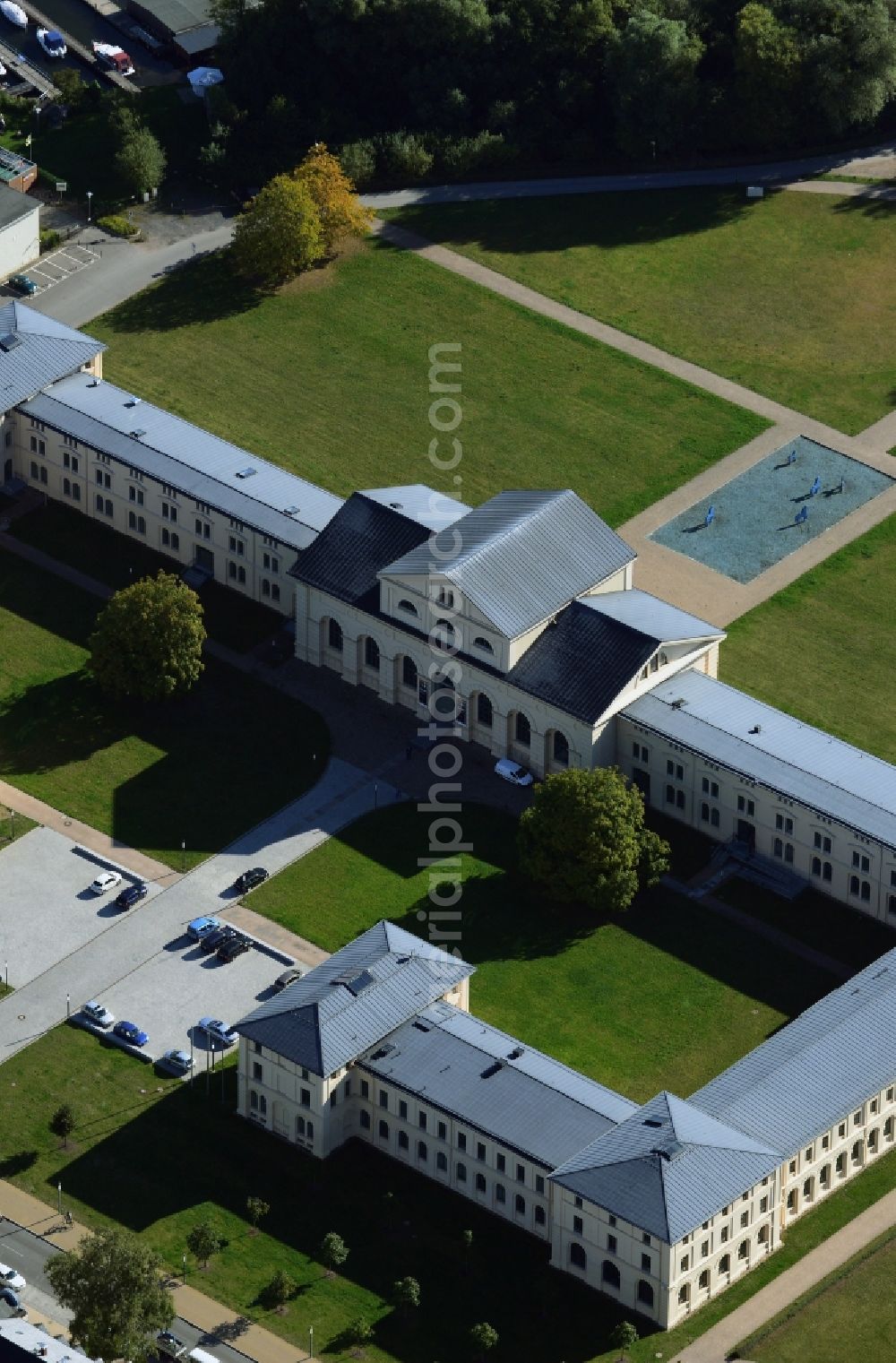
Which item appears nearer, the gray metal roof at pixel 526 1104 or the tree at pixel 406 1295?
the tree at pixel 406 1295

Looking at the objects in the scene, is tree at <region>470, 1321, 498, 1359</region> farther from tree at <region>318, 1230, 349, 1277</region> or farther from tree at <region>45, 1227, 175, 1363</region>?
tree at <region>45, 1227, 175, 1363</region>

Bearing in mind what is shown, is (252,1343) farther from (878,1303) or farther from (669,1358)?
(878,1303)

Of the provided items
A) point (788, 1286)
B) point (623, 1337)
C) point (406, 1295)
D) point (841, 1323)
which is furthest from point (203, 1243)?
point (841, 1323)

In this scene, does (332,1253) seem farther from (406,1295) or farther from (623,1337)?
(623,1337)

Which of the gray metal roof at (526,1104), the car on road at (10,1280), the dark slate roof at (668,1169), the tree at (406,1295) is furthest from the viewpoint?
the gray metal roof at (526,1104)

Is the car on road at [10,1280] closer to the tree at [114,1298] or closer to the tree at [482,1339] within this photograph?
the tree at [114,1298]

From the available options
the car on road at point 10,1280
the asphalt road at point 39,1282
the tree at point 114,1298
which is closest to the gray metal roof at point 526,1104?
the asphalt road at point 39,1282

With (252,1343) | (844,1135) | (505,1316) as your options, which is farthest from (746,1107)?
(252,1343)

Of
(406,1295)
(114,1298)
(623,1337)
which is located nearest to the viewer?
(114,1298)
